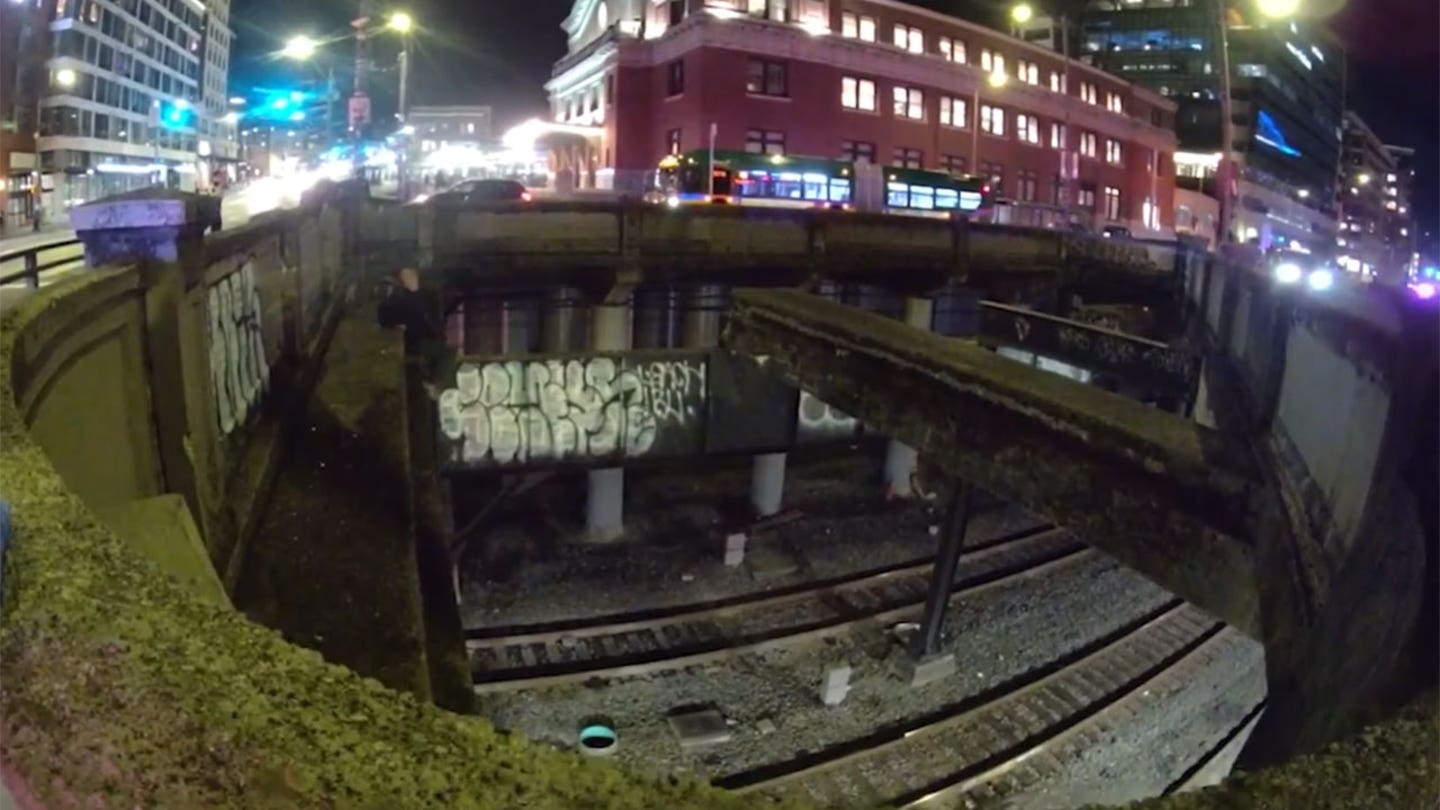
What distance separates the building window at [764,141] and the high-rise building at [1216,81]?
44505 mm

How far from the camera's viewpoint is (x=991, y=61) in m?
52.9

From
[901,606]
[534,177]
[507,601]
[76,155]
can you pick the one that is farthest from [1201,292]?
[76,155]

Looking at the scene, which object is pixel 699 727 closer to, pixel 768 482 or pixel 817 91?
pixel 768 482

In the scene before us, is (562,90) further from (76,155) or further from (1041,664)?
(1041,664)

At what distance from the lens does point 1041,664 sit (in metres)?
12.8

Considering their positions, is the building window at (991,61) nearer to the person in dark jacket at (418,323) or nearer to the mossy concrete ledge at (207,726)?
the person in dark jacket at (418,323)

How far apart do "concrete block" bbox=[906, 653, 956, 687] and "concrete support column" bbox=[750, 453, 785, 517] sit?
6.50 m

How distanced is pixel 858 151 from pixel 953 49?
957 cm

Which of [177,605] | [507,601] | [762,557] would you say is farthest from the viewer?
[762,557]

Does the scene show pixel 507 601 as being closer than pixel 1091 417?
No

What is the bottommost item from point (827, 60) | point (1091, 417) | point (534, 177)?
point (1091, 417)

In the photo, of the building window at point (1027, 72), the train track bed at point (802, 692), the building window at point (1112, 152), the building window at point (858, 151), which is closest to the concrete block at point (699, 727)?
the train track bed at point (802, 692)

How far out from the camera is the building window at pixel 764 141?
43438 millimetres

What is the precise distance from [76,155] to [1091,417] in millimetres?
64658
